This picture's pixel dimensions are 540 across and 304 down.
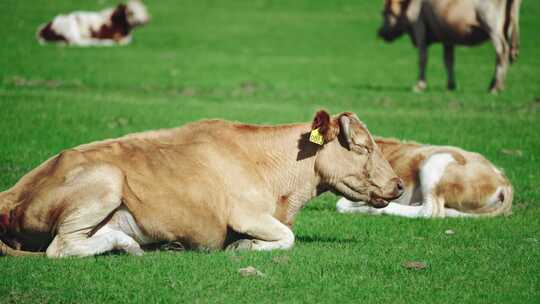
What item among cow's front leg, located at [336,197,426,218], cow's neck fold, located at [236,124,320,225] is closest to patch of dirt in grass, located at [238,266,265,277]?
cow's neck fold, located at [236,124,320,225]

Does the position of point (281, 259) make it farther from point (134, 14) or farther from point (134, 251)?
point (134, 14)

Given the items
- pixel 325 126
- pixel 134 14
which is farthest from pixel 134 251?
pixel 134 14

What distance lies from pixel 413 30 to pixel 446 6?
2.10 meters

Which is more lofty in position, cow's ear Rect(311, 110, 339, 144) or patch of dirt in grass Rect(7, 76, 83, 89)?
cow's ear Rect(311, 110, 339, 144)

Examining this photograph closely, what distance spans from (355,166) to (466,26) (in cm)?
1725

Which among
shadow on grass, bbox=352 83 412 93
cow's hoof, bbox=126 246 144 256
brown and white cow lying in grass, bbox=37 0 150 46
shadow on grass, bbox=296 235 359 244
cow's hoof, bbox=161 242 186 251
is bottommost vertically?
brown and white cow lying in grass, bbox=37 0 150 46

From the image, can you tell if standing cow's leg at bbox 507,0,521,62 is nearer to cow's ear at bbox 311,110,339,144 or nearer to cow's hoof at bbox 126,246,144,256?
cow's ear at bbox 311,110,339,144

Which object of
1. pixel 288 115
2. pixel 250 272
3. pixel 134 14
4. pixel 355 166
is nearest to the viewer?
pixel 250 272

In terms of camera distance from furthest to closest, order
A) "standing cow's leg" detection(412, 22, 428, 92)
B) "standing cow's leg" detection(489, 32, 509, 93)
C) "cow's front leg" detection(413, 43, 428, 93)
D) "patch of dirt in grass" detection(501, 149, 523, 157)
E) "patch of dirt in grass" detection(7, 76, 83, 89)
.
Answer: "standing cow's leg" detection(412, 22, 428, 92) < "cow's front leg" detection(413, 43, 428, 93) < "standing cow's leg" detection(489, 32, 509, 93) < "patch of dirt in grass" detection(7, 76, 83, 89) < "patch of dirt in grass" detection(501, 149, 523, 157)

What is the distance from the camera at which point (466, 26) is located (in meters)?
26.1

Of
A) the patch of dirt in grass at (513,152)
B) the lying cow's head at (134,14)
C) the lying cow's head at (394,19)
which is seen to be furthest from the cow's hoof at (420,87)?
the lying cow's head at (134,14)

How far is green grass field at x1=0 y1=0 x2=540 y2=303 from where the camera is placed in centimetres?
795

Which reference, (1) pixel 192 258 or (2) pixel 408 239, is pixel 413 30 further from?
(1) pixel 192 258

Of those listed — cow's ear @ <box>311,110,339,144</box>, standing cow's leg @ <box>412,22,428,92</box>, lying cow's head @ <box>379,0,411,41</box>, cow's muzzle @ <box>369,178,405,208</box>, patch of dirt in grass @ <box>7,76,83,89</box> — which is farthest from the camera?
lying cow's head @ <box>379,0,411,41</box>
